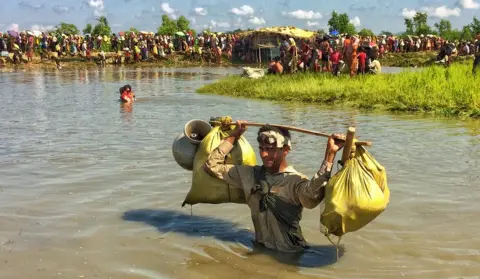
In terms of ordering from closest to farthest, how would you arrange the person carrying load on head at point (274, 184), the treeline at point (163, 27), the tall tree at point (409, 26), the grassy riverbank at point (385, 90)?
the person carrying load on head at point (274, 184)
the grassy riverbank at point (385, 90)
the treeline at point (163, 27)
the tall tree at point (409, 26)

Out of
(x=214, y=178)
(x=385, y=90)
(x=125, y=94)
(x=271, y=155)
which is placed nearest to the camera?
(x=271, y=155)

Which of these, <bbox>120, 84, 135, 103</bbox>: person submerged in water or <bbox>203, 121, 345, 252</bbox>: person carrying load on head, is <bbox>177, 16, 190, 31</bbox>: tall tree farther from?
<bbox>203, 121, 345, 252</bbox>: person carrying load on head

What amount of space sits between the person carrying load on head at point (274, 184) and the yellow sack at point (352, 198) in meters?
0.11

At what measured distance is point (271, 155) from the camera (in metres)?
4.01

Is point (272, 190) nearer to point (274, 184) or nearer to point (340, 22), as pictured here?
point (274, 184)

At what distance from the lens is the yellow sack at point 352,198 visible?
3539mm

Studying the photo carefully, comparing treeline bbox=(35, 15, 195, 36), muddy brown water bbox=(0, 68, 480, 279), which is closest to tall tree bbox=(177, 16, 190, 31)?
treeline bbox=(35, 15, 195, 36)

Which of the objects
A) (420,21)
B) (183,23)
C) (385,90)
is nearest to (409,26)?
(420,21)

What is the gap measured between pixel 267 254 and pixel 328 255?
19.1 inches

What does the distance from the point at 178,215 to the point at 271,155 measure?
1.68 metres

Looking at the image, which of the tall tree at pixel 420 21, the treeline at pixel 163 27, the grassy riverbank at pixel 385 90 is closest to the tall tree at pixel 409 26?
the tall tree at pixel 420 21

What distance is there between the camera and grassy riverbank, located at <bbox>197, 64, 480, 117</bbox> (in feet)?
40.1

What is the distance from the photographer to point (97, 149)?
8.30 metres

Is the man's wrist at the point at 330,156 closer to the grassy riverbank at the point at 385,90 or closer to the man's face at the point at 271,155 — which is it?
the man's face at the point at 271,155
